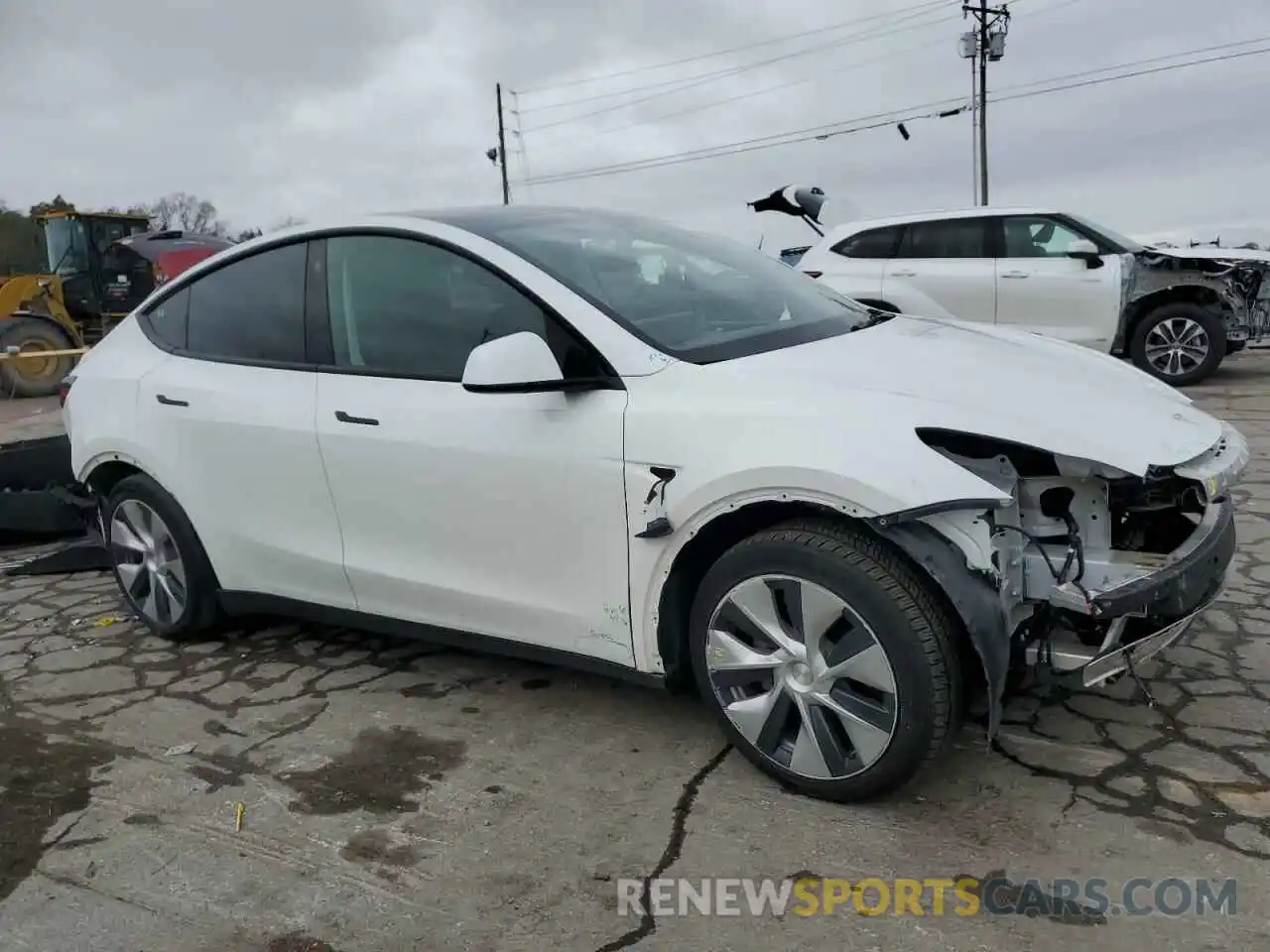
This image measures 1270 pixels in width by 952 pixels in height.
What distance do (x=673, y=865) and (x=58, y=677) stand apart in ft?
8.85

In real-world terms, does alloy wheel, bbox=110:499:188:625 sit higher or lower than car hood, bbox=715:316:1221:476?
lower

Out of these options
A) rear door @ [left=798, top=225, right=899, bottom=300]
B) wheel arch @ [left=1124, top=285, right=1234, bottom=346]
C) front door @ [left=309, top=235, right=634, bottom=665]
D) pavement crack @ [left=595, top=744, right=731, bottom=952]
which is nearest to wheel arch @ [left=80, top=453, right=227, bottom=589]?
front door @ [left=309, top=235, right=634, bottom=665]

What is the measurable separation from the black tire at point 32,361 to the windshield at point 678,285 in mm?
12527

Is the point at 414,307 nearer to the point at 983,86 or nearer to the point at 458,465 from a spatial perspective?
the point at 458,465

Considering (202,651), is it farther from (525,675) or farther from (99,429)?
(525,675)

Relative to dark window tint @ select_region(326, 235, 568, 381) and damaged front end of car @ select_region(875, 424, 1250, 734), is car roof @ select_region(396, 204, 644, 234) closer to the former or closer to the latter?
dark window tint @ select_region(326, 235, 568, 381)

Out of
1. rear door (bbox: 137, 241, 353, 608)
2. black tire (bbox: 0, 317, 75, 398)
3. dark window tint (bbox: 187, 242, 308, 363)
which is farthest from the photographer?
black tire (bbox: 0, 317, 75, 398)

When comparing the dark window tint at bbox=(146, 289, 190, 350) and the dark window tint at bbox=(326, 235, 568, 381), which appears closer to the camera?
the dark window tint at bbox=(326, 235, 568, 381)

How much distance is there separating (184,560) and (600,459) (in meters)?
2.02

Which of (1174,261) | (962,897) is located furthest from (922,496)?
(1174,261)

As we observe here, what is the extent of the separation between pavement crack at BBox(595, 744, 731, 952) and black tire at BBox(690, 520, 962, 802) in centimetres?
37

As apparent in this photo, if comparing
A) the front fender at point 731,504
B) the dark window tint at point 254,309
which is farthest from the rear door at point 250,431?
the front fender at point 731,504

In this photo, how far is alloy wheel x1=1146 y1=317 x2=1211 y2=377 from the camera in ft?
30.5

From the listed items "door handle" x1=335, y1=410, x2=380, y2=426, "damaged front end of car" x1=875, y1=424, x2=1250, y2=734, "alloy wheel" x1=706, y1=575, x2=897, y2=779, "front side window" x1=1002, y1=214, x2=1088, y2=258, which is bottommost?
"alloy wheel" x1=706, y1=575, x2=897, y2=779
